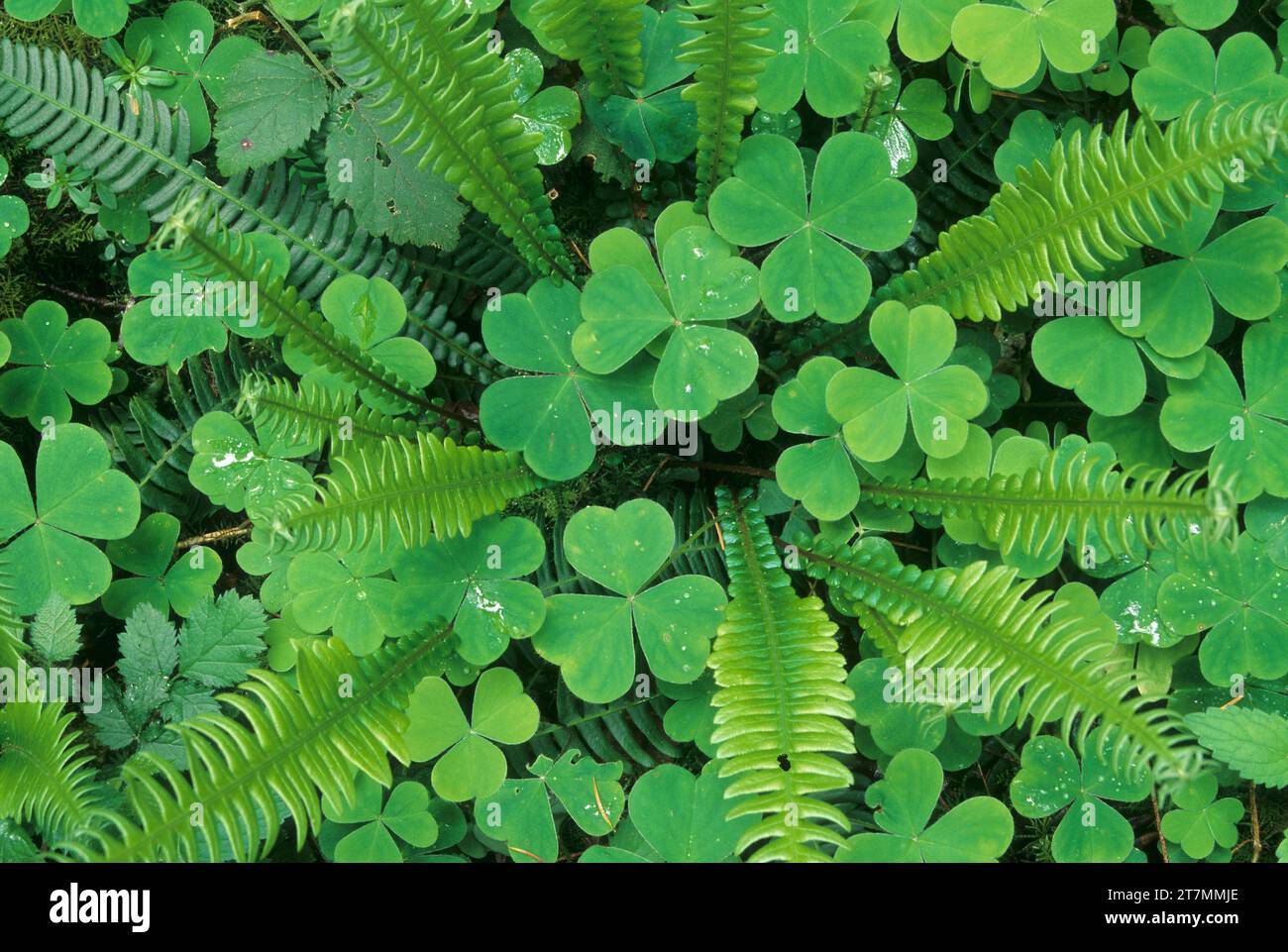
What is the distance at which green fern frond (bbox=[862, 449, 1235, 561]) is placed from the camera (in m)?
1.95

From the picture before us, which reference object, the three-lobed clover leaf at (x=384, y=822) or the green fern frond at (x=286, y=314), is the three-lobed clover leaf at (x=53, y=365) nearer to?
the green fern frond at (x=286, y=314)

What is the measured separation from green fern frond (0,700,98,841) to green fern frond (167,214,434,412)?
3.75 feet

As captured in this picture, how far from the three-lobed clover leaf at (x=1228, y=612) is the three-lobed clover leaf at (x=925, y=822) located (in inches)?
28.8

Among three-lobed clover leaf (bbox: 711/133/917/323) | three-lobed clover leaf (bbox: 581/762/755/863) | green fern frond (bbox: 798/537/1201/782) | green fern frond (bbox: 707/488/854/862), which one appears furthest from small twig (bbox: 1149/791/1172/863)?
three-lobed clover leaf (bbox: 711/133/917/323)

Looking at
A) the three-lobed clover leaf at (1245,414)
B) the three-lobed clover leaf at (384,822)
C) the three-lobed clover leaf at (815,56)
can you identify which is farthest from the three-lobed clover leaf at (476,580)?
the three-lobed clover leaf at (1245,414)

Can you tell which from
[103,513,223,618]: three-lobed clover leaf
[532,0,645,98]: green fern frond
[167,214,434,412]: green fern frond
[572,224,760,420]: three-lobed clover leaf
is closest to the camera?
[167,214,434,412]: green fern frond

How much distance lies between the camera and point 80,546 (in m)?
2.71

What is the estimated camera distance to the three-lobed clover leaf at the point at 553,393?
8.38 ft

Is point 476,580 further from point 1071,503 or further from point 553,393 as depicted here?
point 1071,503

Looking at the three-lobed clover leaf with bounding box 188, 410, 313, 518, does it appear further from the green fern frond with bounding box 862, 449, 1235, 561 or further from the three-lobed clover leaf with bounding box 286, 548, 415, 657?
the green fern frond with bounding box 862, 449, 1235, 561

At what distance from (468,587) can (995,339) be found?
1706 millimetres

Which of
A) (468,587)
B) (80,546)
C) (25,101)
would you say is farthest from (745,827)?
(25,101)

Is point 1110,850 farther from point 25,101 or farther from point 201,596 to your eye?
point 25,101

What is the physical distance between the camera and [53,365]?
293cm
